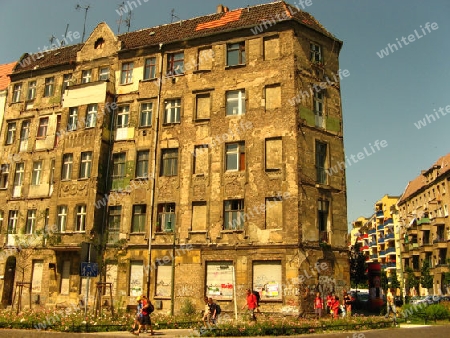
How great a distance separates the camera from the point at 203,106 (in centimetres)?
3050

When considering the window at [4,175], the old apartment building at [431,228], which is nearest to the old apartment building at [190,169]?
the window at [4,175]

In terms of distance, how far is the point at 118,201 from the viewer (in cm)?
3083

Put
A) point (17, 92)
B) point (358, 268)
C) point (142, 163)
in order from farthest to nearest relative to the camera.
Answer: point (358, 268)
point (17, 92)
point (142, 163)

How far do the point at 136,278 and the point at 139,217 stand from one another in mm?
4098

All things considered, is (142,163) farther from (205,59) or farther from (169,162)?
(205,59)

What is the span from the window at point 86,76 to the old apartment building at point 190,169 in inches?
3.7

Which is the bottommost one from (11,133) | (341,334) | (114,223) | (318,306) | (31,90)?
(341,334)

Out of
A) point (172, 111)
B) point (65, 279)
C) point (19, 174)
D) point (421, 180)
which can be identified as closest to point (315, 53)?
point (172, 111)

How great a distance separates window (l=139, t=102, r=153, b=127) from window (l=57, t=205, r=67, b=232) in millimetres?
8279

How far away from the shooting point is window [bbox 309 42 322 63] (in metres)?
30.0

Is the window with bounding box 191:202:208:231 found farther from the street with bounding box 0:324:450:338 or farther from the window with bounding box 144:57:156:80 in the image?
the window with bounding box 144:57:156:80

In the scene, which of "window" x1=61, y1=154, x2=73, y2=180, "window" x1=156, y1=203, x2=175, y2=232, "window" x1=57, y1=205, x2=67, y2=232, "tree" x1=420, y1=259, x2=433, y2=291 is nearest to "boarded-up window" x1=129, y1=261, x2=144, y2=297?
"window" x1=156, y1=203, x2=175, y2=232

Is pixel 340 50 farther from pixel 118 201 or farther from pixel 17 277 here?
pixel 17 277

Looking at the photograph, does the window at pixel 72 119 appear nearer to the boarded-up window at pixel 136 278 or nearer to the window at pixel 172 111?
the window at pixel 172 111
